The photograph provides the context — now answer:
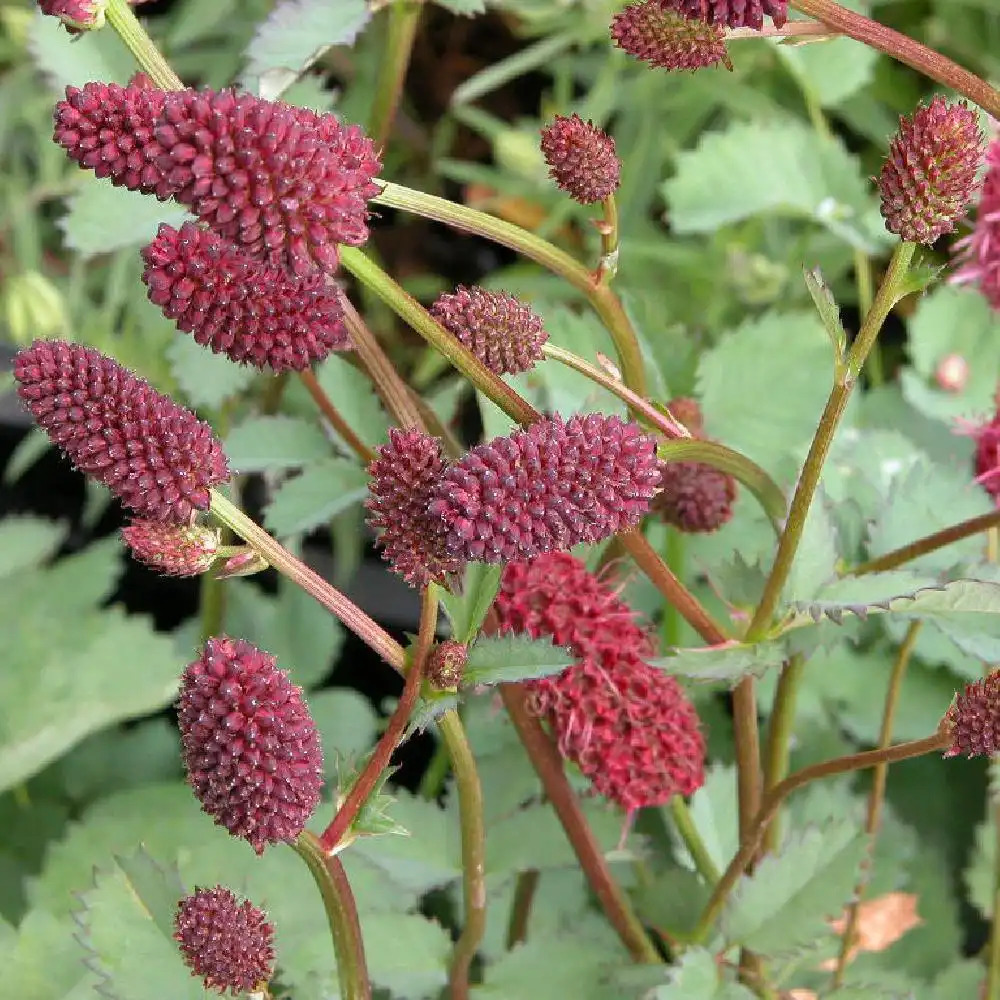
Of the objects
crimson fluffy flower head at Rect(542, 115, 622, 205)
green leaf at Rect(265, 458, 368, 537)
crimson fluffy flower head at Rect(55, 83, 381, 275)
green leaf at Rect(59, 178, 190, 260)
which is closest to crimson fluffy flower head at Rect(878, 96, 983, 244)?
crimson fluffy flower head at Rect(542, 115, 622, 205)

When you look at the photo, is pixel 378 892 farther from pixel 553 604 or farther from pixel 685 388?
pixel 685 388

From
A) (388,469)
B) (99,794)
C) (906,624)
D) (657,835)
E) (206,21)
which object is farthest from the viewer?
(206,21)

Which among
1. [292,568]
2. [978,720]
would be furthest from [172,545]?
[978,720]

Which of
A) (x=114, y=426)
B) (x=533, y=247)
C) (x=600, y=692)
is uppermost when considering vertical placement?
(x=533, y=247)

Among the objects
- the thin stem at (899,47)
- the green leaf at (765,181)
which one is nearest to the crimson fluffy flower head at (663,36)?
the thin stem at (899,47)

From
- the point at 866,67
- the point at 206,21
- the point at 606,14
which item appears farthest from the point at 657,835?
the point at 206,21

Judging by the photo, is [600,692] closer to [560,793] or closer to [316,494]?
[560,793]

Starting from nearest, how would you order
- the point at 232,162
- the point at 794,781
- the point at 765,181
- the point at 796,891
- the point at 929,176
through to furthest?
the point at 232,162 → the point at 929,176 → the point at 794,781 → the point at 796,891 → the point at 765,181

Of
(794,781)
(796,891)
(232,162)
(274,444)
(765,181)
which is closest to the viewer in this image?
(232,162)
